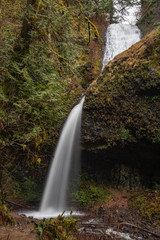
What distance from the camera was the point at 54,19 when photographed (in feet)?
12.6

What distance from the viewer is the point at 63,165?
22.5 ft

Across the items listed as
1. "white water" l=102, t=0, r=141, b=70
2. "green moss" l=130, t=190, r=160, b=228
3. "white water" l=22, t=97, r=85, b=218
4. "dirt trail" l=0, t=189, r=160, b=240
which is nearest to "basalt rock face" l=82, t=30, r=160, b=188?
"white water" l=22, t=97, r=85, b=218

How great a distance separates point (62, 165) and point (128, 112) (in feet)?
10.4

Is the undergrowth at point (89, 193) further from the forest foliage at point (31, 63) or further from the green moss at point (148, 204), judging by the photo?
the forest foliage at point (31, 63)

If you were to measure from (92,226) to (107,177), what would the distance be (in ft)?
9.95

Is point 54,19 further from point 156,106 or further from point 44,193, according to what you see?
point 44,193

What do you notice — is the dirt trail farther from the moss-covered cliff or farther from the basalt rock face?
the moss-covered cliff

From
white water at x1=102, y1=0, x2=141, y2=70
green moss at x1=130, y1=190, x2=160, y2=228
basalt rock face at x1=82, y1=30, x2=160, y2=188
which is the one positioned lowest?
green moss at x1=130, y1=190, x2=160, y2=228

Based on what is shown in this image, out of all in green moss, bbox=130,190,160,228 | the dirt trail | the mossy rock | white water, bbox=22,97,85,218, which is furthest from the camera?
white water, bbox=22,97,85,218

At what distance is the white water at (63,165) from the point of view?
21.1 ft

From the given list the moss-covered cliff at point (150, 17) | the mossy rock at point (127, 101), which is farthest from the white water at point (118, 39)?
the mossy rock at point (127, 101)

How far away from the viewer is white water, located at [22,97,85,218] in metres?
6.43

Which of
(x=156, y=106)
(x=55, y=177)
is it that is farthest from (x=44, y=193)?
(x=156, y=106)

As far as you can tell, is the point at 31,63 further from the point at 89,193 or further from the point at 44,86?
the point at 89,193
